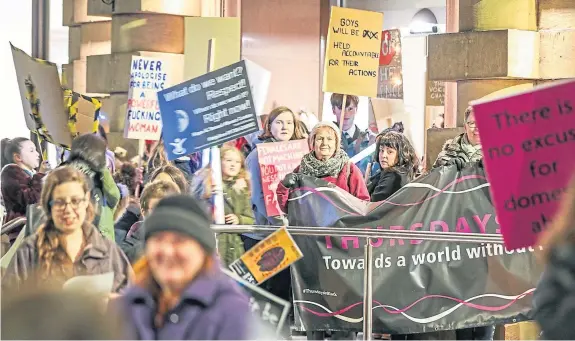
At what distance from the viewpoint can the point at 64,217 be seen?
5887 millimetres

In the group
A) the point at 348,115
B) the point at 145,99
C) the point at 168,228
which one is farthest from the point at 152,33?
the point at 168,228

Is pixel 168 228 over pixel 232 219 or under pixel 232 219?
over

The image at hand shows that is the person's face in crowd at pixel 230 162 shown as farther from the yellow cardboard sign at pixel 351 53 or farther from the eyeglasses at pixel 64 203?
the eyeglasses at pixel 64 203

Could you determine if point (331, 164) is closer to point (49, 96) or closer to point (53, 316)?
point (49, 96)

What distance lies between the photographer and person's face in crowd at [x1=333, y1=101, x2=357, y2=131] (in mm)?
11739

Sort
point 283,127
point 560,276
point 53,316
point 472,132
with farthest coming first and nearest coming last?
point 283,127 < point 472,132 < point 560,276 < point 53,316

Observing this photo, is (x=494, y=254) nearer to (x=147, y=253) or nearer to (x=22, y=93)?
(x=147, y=253)

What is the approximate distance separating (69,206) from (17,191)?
11.9 feet

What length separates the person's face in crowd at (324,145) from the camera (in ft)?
29.0

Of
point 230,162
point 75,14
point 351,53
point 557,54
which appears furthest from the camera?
point 75,14

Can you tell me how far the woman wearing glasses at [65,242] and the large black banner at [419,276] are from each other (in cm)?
176

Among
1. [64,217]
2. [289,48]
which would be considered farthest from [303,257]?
[289,48]

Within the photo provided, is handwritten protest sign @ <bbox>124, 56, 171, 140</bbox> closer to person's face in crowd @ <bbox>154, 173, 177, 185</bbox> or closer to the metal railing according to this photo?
person's face in crowd @ <bbox>154, 173, 177, 185</bbox>

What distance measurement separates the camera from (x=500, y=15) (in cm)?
992
